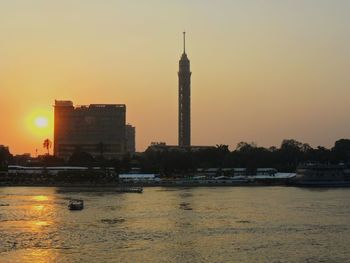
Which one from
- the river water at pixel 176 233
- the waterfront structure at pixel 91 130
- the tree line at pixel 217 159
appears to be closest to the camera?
the river water at pixel 176 233

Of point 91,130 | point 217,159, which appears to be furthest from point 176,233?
point 91,130


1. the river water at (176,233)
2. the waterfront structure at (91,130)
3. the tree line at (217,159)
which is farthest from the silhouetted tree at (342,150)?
the river water at (176,233)

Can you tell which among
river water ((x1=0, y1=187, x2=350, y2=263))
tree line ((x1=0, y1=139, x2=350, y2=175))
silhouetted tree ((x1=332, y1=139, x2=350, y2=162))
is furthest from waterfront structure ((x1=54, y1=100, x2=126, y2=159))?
river water ((x1=0, y1=187, x2=350, y2=263))

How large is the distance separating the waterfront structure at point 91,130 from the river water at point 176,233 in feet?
370

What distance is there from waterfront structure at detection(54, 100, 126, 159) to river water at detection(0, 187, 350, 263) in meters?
113

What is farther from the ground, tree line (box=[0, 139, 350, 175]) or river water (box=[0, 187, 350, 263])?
tree line (box=[0, 139, 350, 175])

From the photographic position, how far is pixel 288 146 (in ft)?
524

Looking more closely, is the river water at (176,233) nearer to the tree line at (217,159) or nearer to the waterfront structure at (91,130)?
the tree line at (217,159)

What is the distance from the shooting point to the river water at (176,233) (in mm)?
31094

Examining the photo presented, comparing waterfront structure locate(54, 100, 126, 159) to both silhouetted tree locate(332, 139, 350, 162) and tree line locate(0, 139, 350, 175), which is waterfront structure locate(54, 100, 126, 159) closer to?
tree line locate(0, 139, 350, 175)

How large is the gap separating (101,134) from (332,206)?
121 m

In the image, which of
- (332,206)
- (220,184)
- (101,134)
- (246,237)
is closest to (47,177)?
(220,184)

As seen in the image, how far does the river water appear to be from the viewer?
102 feet

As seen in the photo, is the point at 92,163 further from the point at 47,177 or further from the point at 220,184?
the point at 220,184
